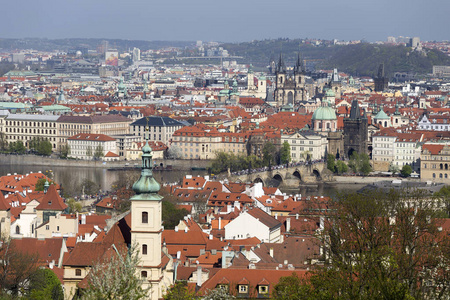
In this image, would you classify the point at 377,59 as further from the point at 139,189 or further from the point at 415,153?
the point at 139,189

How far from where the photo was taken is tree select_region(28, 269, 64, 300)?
2439cm

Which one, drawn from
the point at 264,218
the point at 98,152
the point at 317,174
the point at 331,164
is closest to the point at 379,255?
the point at 264,218

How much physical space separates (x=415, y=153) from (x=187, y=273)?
46.4 metres

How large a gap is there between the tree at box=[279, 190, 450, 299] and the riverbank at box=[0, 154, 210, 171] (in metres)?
50.5

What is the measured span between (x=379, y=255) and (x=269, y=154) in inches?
2001

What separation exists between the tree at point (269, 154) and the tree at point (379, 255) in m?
45.1

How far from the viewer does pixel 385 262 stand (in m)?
20.6

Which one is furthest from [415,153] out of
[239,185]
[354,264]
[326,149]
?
[354,264]

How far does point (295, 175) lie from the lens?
67750 mm

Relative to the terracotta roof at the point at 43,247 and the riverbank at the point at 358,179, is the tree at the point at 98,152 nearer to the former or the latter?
the riverbank at the point at 358,179

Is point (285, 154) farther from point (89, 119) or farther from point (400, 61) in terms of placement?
point (400, 61)

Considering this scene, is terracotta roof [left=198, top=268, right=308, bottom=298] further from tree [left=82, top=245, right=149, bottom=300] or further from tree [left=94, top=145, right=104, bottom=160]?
tree [left=94, top=145, right=104, bottom=160]

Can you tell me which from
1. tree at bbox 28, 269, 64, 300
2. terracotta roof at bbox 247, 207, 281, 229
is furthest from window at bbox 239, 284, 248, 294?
terracotta roof at bbox 247, 207, 281, 229

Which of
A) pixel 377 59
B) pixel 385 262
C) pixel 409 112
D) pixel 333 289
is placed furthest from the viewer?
pixel 377 59
